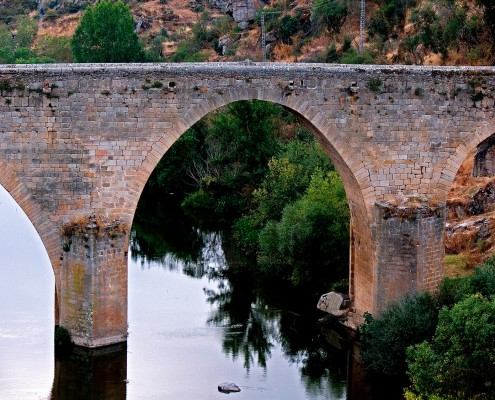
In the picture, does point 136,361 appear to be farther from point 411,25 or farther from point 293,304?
point 411,25

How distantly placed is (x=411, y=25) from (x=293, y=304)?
48.0 ft

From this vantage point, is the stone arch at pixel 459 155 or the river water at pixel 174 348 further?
the stone arch at pixel 459 155

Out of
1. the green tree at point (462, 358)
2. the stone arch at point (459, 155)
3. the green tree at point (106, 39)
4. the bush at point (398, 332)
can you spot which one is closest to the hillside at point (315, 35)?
the stone arch at point (459, 155)

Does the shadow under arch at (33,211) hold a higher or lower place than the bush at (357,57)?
lower

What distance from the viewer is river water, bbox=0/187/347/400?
14945mm

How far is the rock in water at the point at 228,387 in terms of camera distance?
14.8 m

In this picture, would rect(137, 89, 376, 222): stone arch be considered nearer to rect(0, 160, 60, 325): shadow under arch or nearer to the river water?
rect(0, 160, 60, 325): shadow under arch

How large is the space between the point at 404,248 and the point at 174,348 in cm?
410

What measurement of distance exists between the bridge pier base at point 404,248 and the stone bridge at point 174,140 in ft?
0.05

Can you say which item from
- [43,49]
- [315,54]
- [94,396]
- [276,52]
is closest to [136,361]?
[94,396]

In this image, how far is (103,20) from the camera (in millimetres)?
34969

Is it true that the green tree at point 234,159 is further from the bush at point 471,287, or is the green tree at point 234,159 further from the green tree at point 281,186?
the bush at point 471,287

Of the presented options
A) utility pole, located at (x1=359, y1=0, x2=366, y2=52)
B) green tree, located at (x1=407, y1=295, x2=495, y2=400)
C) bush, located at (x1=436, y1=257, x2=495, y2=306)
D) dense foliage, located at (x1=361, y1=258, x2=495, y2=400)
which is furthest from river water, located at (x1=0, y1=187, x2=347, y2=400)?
utility pole, located at (x1=359, y1=0, x2=366, y2=52)

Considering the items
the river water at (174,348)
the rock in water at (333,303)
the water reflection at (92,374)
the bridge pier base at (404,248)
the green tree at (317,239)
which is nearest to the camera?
the water reflection at (92,374)
